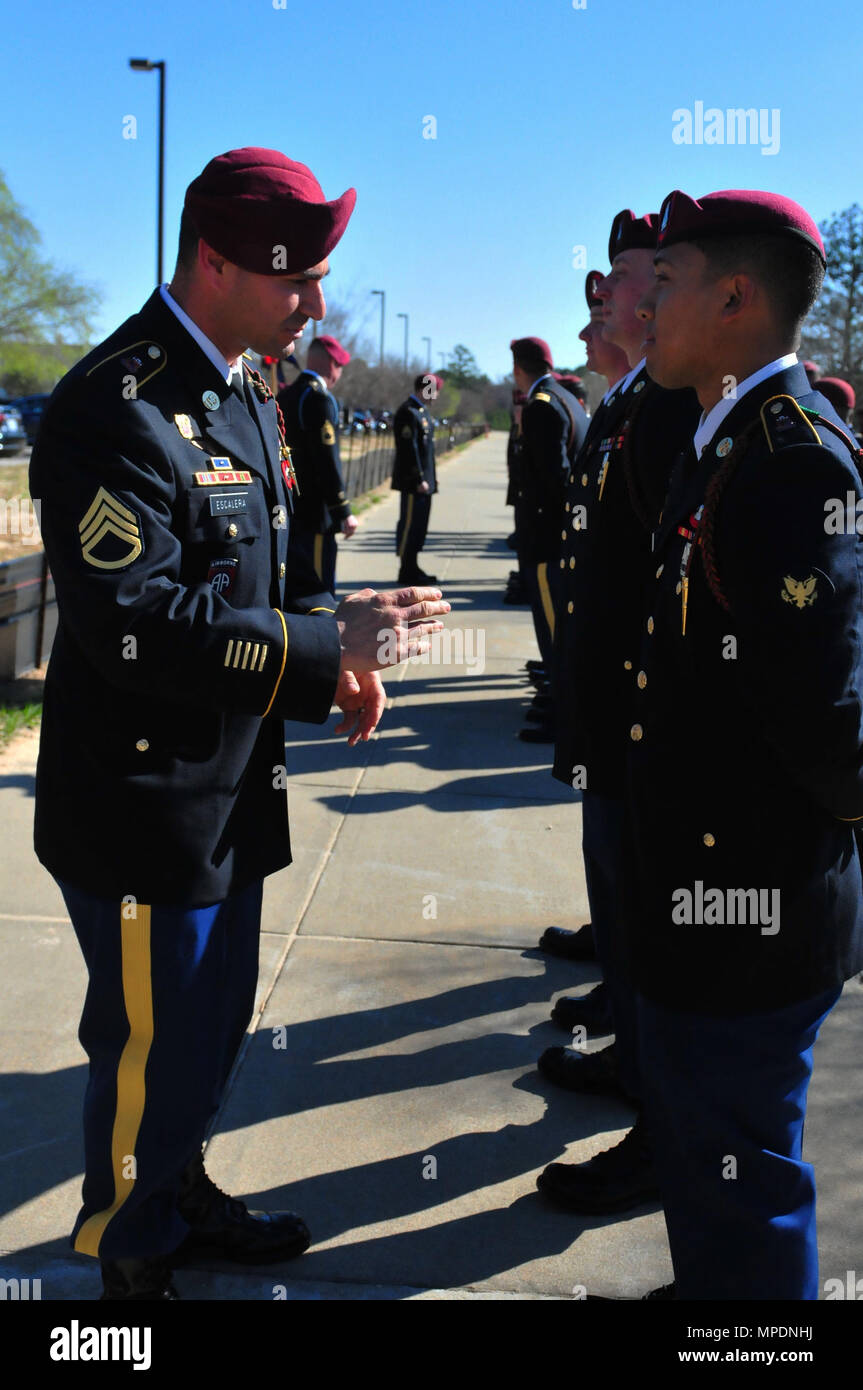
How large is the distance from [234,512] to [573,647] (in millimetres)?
1292

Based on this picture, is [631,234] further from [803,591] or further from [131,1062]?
[131,1062]

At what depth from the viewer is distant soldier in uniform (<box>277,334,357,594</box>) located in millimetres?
7422

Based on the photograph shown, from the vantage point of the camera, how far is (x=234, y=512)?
6.73 feet

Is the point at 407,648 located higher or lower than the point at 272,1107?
higher

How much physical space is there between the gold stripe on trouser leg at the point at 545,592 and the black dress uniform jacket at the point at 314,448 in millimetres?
1780

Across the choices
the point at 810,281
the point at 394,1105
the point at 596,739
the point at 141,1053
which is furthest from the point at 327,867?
the point at 810,281

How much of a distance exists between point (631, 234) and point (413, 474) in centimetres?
776

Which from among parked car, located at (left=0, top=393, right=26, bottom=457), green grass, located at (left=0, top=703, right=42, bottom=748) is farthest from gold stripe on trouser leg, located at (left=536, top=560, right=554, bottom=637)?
parked car, located at (left=0, top=393, right=26, bottom=457)

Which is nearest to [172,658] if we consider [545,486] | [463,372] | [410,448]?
[545,486]

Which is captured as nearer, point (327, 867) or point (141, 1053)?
point (141, 1053)

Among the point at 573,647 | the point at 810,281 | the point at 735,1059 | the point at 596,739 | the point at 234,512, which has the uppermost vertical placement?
the point at 810,281

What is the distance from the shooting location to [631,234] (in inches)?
133
